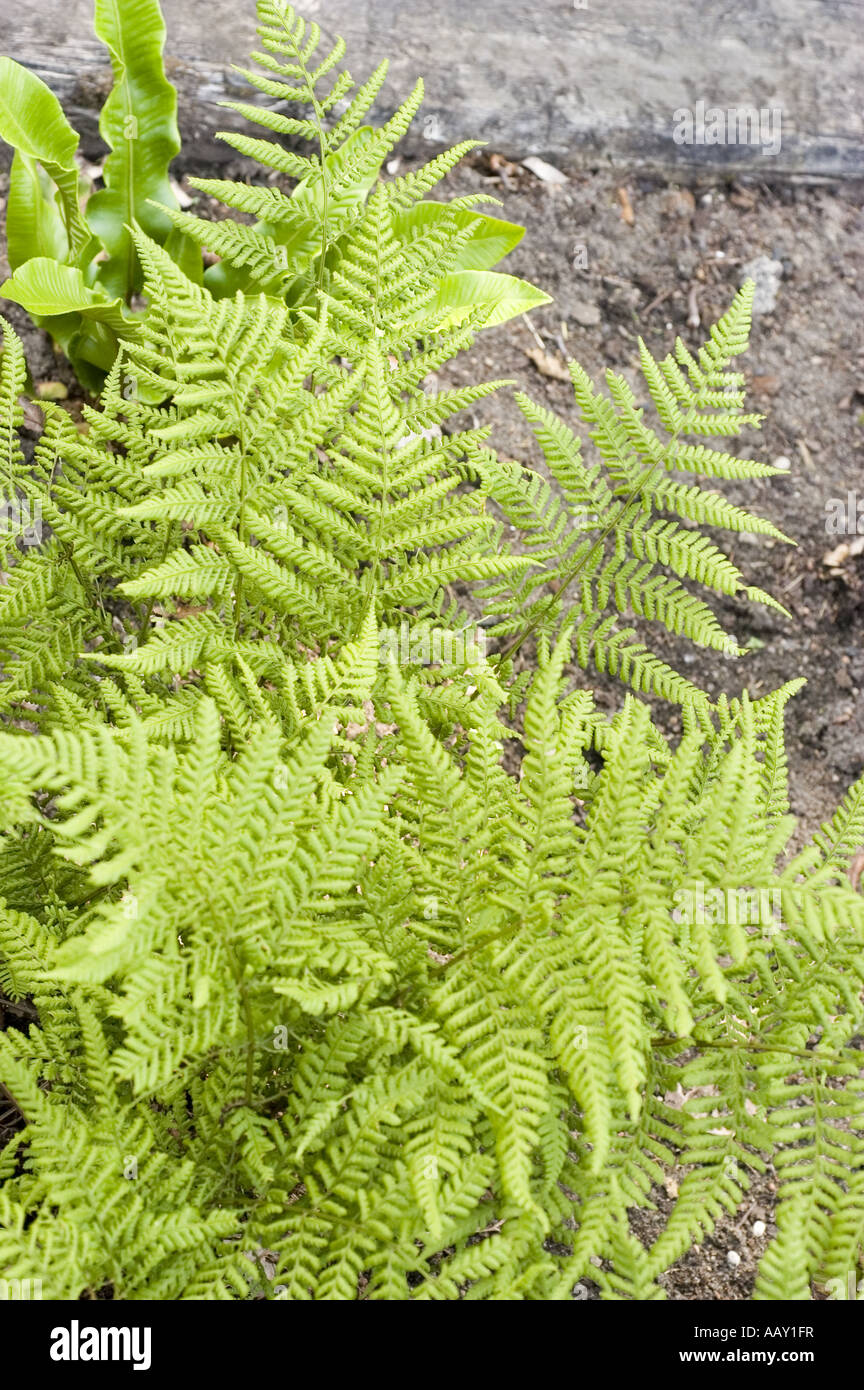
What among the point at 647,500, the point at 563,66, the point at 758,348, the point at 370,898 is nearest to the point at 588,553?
the point at 647,500

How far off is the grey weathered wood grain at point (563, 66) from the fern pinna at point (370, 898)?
5.48ft

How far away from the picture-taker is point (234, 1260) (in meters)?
1.62

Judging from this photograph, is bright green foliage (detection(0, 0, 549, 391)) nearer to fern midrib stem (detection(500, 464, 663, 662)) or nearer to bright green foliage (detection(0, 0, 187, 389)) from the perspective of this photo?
bright green foliage (detection(0, 0, 187, 389))

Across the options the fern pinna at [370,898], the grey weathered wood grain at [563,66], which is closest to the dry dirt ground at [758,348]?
the grey weathered wood grain at [563,66]

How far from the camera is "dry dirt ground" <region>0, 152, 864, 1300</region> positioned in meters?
3.48

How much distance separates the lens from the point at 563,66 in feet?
12.9

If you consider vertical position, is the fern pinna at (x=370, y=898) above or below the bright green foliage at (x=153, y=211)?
below

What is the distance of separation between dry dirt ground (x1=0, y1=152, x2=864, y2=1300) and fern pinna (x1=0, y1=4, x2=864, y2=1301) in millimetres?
1338

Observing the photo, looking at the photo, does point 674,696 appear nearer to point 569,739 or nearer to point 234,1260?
point 569,739

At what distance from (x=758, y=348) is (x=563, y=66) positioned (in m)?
1.25

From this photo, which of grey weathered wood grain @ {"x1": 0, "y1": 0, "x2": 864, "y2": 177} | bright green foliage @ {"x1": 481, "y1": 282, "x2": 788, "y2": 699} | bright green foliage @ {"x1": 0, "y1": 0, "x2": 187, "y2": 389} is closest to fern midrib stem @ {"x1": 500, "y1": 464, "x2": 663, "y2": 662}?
bright green foliage @ {"x1": 481, "y1": 282, "x2": 788, "y2": 699}

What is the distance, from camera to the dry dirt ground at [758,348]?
11.4 feet

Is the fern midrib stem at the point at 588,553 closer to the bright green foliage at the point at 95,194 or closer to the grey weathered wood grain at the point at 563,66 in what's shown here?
the bright green foliage at the point at 95,194
